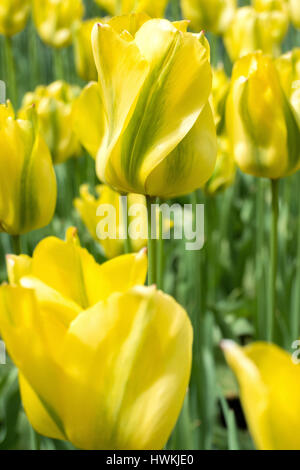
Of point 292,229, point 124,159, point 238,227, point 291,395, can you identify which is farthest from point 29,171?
point 238,227

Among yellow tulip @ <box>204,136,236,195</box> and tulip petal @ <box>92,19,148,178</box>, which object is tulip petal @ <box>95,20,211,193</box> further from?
yellow tulip @ <box>204,136,236,195</box>

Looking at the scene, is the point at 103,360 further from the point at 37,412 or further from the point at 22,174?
the point at 22,174

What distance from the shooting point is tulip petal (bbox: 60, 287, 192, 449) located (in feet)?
1.10

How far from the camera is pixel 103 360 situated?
0.35 metres

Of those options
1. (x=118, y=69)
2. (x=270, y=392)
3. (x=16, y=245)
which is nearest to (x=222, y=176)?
(x=16, y=245)

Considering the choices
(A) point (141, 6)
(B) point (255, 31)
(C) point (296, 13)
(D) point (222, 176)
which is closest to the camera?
(A) point (141, 6)

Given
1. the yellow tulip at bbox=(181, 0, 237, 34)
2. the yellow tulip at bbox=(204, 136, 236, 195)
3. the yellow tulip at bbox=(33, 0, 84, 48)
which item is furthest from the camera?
the yellow tulip at bbox=(33, 0, 84, 48)

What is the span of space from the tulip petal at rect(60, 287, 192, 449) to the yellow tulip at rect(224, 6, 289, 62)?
1.09 m

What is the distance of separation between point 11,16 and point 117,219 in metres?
0.70

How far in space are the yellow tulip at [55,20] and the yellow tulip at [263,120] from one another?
3.44 feet

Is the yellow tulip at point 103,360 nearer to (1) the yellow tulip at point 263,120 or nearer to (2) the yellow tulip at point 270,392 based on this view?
(2) the yellow tulip at point 270,392

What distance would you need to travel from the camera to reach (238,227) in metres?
2.03

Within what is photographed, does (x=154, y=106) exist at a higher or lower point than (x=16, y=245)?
higher

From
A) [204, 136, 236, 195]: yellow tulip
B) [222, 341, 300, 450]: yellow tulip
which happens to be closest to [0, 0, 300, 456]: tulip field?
[222, 341, 300, 450]: yellow tulip
